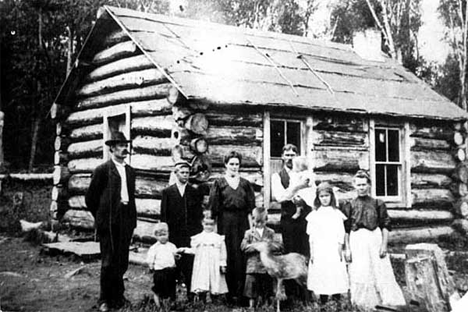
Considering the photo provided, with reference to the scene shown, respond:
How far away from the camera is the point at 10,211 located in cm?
946

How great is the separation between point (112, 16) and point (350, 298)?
18.7 feet

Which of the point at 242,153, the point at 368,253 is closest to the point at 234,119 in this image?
the point at 242,153

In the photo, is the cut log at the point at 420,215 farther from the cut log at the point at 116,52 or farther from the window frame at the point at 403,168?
the cut log at the point at 116,52

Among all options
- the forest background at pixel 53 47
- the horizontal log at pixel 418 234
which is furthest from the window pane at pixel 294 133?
the horizontal log at pixel 418 234

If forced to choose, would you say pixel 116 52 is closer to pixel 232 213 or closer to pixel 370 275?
pixel 232 213

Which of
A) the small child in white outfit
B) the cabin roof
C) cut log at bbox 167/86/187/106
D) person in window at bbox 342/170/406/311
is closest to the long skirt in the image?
person in window at bbox 342/170/406/311

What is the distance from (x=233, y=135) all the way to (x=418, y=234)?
13.6ft

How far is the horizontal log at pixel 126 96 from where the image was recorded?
819cm

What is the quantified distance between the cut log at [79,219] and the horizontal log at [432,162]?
595cm

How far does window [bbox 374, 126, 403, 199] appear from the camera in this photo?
9352mm

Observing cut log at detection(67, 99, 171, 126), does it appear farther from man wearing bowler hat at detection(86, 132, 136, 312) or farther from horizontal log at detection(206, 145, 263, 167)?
man wearing bowler hat at detection(86, 132, 136, 312)

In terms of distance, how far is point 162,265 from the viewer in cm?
541

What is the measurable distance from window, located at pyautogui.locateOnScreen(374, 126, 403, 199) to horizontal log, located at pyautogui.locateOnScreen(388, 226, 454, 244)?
0.65 metres

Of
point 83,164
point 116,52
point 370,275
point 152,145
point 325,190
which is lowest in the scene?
point 370,275
